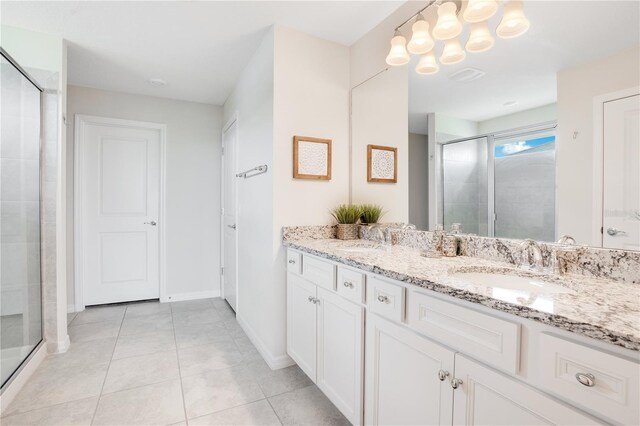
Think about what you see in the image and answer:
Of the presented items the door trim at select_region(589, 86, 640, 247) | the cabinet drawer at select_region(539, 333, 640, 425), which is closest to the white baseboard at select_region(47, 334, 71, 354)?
the cabinet drawer at select_region(539, 333, 640, 425)

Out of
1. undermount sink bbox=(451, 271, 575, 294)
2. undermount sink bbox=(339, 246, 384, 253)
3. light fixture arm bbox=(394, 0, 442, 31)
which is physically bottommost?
undermount sink bbox=(451, 271, 575, 294)

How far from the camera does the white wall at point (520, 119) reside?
1244mm

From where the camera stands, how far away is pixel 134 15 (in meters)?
2.10

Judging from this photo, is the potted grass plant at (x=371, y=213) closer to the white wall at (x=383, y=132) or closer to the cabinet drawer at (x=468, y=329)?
the white wall at (x=383, y=132)

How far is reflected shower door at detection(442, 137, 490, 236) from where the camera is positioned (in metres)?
1.52

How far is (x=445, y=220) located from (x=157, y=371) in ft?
6.85

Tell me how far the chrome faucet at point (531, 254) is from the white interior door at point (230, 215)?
2.53m

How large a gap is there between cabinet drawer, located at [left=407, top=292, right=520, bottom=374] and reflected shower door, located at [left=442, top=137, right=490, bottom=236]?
66cm

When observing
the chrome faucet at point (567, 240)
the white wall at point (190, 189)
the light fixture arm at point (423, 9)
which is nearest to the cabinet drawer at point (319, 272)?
the chrome faucet at point (567, 240)

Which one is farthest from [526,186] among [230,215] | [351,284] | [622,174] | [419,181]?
[230,215]

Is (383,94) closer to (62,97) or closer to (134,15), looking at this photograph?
(134,15)

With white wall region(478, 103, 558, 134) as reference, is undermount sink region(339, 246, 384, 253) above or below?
below

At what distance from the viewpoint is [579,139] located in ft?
3.79

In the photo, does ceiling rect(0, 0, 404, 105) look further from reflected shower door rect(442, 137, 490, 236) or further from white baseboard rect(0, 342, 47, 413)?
white baseboard rect(0, 342, 47, 413)
